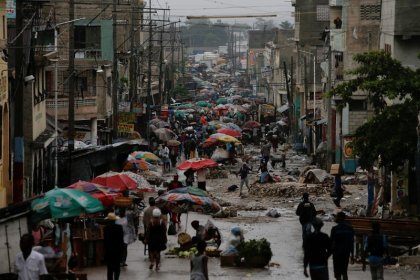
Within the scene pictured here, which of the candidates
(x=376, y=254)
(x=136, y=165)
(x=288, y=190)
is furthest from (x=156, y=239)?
(x=136, y=165)

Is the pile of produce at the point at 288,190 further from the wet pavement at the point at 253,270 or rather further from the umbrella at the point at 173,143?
the umbrella at the point at 173,143

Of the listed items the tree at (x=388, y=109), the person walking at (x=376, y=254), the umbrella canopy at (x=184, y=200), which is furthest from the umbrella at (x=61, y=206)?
the tree at (x=388, y=109)

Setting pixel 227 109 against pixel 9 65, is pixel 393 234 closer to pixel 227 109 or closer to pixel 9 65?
pixel 9 65

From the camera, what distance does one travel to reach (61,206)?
23203 mm

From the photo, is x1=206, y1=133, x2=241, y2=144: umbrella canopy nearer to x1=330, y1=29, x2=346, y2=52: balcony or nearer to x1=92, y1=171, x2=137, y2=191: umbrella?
x1=330, y1=29, x2=346, y2=52: balcony

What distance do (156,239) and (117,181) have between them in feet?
25.7

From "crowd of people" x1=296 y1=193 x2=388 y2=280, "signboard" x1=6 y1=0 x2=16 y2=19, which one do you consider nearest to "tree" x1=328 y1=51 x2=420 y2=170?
"crowd of people" x1=296 y1=193 x2=388 y2=280

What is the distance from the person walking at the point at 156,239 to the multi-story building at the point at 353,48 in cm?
3003

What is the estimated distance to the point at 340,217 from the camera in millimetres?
22281

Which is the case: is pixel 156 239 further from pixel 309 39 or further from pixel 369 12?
pixel 309 39

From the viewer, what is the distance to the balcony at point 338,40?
59.9 m

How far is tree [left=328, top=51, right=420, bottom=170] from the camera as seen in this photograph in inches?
1241

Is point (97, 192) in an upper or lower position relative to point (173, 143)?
upper

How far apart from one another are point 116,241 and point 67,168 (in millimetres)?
18171
